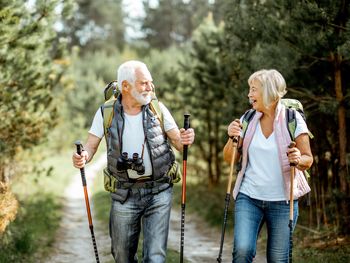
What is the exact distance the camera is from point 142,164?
4715mm

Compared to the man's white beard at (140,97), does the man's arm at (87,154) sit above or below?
below

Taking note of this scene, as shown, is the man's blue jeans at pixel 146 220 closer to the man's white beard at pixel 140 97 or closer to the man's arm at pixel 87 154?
the man's arm at pixel 87 154

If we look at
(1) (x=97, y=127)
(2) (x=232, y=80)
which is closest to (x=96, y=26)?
(2) (x=232, y=80)

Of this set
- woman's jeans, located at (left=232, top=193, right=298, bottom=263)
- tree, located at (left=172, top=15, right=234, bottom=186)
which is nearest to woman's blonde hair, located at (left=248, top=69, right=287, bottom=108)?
woman's jeans, located at (left=232, top=193, right=298, bottom=263)

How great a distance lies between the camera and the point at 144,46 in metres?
57.6

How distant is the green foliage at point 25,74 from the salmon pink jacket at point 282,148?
3.94 meters

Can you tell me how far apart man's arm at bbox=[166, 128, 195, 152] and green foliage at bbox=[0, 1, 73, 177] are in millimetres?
3339

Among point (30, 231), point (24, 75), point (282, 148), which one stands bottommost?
point (30, 231)

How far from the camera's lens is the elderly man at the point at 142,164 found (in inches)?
188

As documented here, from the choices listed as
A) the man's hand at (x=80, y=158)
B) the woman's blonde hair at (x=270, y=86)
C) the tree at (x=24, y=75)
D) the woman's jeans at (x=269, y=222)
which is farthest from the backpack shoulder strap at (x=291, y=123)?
the tree at (x=24, y=75)

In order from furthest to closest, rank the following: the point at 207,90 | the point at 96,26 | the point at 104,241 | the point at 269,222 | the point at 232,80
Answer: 1. the point at 96,26
2. the point at 207,90
3. the point at 232,80
4. the point at 104,241
5. the point at 269,222

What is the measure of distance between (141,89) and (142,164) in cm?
63

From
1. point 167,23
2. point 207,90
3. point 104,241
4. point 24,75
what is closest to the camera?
point 24,75

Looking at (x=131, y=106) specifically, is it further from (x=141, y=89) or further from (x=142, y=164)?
(x=142, y=164)
